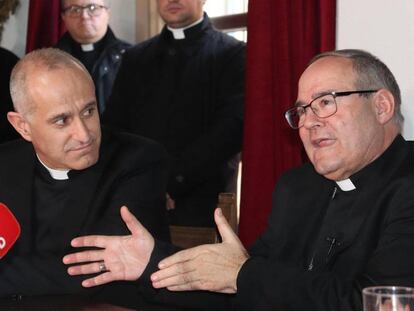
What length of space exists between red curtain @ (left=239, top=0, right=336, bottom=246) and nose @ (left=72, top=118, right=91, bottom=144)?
2.89ft

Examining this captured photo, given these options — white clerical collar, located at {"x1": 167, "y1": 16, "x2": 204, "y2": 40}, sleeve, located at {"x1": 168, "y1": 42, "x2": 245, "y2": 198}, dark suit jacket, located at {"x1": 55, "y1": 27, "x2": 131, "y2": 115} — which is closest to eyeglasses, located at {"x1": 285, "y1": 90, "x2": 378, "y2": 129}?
sleeve, located at {"x1": 168, "y1": 42, "x2": 245, "y2": 198}

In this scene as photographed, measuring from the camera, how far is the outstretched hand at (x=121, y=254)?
2.69 metres

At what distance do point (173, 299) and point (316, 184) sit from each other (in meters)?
0.60

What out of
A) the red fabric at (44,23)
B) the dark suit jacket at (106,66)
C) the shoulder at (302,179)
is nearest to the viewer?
the shoulder at (302,179)

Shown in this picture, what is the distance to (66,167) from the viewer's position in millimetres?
3365

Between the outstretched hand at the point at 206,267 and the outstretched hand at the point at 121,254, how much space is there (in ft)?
0.37

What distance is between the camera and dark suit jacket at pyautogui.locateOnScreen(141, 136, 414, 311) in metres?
2.31

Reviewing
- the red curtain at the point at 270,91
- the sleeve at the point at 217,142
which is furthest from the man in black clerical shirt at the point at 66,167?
the sleeve at the point at 217,142

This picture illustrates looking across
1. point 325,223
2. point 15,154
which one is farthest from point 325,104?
point 15,154

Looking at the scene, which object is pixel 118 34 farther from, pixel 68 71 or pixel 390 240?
pixel 390 240

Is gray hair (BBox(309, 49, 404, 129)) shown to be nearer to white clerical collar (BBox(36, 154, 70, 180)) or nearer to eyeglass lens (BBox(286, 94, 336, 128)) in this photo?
eyeglass lens (BBox(286, 94, 336, 128))

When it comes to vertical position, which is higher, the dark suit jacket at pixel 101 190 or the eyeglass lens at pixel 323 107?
the eyeglass lens at pixel 323 107

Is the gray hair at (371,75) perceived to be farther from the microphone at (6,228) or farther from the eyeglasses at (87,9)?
the eyeglasses at (87,9)

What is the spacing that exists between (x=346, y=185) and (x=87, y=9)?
9.17 feet
